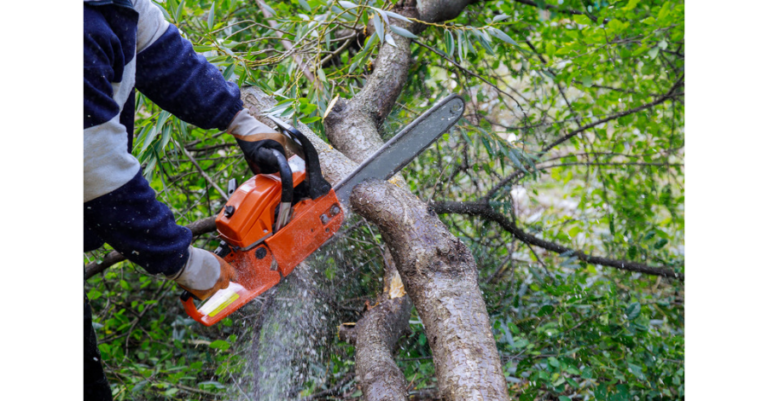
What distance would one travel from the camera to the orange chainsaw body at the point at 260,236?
76.5 inches

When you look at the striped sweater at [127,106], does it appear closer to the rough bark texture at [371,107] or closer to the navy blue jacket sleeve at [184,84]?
the navy blue jacket sleeve at [184,84]

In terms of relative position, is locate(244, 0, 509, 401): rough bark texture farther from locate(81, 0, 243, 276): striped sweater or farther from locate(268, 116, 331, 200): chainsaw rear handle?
locate(81, 0, 243, 276): striped sweater

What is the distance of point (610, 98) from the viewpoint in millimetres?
3490

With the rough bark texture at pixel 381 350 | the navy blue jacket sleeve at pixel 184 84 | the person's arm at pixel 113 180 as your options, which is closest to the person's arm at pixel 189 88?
the navy blue jacket sleeve at pixel 184 84

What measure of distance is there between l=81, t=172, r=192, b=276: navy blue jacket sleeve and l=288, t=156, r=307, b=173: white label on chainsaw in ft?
1.70

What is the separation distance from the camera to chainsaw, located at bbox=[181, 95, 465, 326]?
1.94 m

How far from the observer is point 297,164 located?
6.72 feet

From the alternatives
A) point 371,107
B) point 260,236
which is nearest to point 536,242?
point 371,107

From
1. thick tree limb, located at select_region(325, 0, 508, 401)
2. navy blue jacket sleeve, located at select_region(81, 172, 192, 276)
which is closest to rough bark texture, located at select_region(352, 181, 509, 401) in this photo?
thick tree limb, located at select_region(325, 0, 508, 401)

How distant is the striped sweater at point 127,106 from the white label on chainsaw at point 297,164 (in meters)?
0.41

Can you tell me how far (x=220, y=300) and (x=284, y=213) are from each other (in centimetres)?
42

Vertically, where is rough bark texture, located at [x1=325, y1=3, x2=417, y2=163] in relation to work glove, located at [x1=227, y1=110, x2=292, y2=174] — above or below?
above

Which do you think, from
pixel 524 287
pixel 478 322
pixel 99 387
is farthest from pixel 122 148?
pixel 524 287
